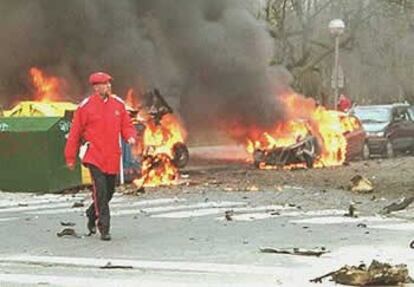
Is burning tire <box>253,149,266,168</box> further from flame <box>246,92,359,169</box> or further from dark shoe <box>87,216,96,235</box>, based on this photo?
dark shoe <box>87,216,96,235</box>

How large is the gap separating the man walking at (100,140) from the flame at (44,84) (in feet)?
40.7

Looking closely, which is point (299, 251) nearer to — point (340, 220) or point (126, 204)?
point (340, 220)

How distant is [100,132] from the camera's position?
35.9 feet

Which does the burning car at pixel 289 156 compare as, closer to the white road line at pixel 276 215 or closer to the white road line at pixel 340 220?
the white road line at pixel 276 215

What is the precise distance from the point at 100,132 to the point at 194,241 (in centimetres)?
161

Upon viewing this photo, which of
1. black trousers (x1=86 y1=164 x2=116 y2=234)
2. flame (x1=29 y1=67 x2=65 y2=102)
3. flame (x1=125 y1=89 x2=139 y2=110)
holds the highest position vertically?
flame (x1=29 y1=67 x2=65 y2=102)

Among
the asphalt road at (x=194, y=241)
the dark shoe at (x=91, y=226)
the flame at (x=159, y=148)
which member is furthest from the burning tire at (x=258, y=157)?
the dark shoe at (x=91, y=226)

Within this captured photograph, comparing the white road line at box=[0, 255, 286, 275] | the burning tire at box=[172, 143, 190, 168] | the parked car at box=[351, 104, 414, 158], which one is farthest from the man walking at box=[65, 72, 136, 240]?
the parked car at box=[351, 104, 414, 158]

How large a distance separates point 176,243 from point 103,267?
1573 millimetres

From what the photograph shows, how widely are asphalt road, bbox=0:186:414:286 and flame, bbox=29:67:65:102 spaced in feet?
28.0

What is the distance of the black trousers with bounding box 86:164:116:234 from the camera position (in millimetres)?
10688

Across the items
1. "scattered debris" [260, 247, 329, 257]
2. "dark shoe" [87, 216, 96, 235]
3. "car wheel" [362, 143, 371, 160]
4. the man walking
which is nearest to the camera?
"scattered debris" [260, 247, 329, 257]

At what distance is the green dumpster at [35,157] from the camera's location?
16.2 m

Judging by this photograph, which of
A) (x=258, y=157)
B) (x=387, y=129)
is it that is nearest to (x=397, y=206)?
(x=258, y=157)
